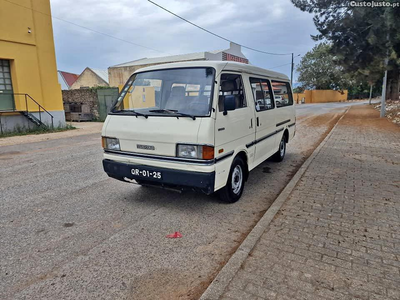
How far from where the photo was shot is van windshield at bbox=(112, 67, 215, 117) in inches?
154

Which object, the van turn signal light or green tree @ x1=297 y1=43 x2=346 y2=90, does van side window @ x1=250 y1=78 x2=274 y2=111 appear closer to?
the van turn signal light

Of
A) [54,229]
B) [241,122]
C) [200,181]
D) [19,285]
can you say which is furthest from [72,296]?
[241,122]

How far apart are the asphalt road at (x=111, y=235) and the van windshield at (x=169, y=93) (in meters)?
1.48

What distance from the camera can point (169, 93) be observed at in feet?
14.2

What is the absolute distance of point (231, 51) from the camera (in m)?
36.8

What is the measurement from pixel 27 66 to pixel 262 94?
46.3ft

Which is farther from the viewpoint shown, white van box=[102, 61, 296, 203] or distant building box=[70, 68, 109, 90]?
distant building box=[70, 68, 109, 90]

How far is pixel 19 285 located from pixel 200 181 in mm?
2154

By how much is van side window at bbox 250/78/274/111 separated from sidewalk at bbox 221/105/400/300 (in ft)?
5.33

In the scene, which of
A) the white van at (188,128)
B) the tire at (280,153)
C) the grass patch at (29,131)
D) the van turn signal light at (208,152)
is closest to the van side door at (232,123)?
the white van at (188,128)

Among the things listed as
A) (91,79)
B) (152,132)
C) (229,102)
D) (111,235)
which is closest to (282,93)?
(229,102)

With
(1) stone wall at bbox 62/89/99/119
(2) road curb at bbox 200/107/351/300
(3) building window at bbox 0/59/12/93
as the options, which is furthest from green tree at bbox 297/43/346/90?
(2) road curb at bbox 200/107/351/300

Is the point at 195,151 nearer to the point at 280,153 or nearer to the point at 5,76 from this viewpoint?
the point at 280,153

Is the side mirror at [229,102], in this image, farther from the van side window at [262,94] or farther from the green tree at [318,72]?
the green tree at [318,72]
